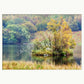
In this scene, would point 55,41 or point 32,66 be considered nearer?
point 32,66

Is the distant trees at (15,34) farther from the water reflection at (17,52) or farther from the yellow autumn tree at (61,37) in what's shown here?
the yellow autumn tree at (61,37)

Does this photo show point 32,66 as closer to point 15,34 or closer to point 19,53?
point 19,53

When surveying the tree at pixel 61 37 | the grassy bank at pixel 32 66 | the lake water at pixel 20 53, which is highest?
the tree at pixel 61 37

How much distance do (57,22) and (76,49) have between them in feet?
3.64

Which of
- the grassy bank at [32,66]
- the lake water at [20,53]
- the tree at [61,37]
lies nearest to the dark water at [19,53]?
the lake water at [20,53]

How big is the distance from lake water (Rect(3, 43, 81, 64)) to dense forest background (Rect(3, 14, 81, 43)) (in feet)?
0.65

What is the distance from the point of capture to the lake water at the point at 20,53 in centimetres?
830

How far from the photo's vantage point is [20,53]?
8.34 metres

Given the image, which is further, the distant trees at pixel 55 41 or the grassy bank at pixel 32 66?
the distant trees at pixel 55 41

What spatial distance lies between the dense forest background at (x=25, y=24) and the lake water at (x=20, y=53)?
0.20 metres

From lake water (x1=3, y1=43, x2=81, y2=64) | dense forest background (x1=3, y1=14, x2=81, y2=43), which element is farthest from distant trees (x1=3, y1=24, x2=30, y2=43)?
lake water (x1=3, y1=43, x2=81, y2=64)

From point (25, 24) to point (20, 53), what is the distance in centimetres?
100

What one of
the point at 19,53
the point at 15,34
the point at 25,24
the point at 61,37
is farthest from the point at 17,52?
the point at 61,37
